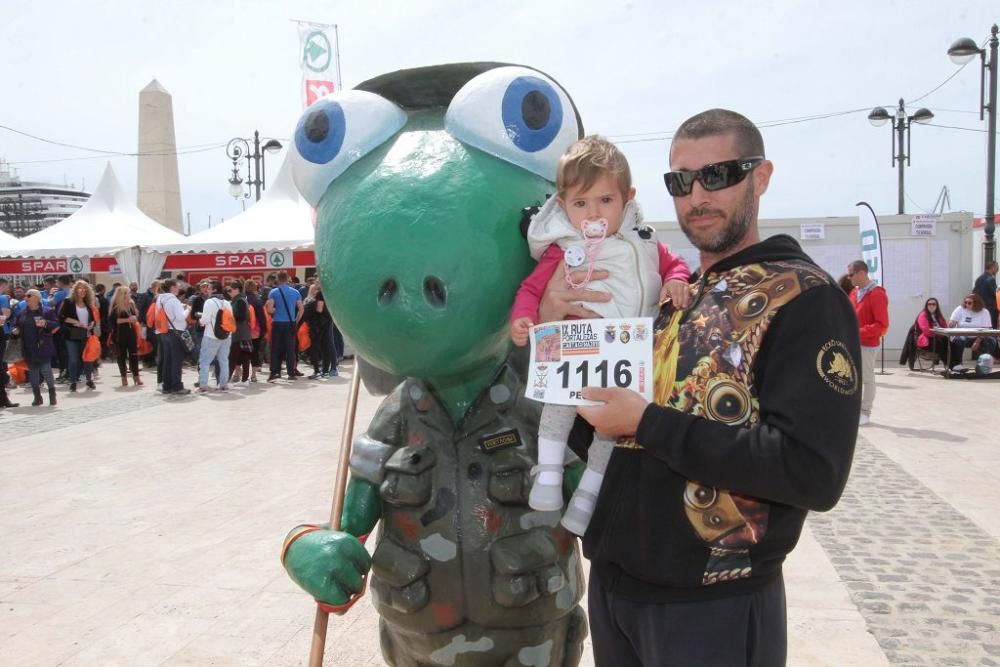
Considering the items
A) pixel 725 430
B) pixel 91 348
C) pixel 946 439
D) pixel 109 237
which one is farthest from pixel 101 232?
pixel 725 430

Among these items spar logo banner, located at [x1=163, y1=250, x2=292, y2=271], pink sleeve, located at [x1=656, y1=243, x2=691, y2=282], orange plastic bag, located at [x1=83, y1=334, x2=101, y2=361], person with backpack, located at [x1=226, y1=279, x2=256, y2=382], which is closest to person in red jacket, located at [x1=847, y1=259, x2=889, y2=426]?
pink sleeve, located at [x1=656, y1=243, x2=691, y2=282]

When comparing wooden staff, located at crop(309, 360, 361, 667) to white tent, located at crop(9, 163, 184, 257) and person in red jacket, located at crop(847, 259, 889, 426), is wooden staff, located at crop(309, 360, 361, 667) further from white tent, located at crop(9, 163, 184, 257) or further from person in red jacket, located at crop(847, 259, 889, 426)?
white tent, located at crop(9, 163, 184, 257)

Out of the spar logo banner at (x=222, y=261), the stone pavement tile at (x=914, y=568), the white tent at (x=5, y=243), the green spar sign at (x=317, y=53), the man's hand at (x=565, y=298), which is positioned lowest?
the stone pavement tile at (x=914, y=568)

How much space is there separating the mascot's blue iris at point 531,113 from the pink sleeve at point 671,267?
460mm

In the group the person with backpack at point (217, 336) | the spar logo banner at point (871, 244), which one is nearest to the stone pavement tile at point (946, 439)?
the spar logo banner at point (871, 244)

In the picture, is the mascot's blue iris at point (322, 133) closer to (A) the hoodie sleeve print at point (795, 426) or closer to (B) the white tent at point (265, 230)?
(A) the hoodie sleeve print at point (795, 426)

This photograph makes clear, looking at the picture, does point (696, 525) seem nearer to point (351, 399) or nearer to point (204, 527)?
point (351, 399)

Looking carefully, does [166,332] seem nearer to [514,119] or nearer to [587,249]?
A: [514,119]

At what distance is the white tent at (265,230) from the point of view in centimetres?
1623

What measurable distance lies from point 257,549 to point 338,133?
3.23 meters

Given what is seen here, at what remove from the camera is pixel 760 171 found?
1.63m

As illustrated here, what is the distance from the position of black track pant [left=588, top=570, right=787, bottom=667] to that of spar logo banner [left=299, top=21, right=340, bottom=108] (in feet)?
14.5

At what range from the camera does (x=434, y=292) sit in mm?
1853

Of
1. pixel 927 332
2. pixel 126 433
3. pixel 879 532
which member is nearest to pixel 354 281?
pixel 879 532
